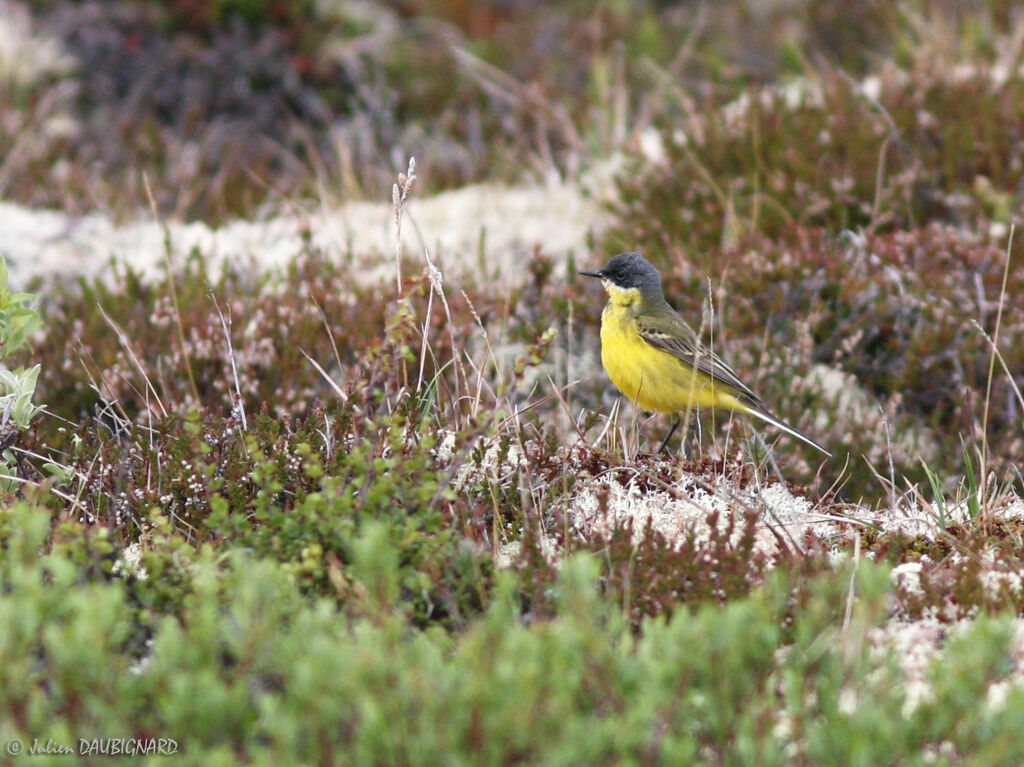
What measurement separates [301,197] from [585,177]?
8.29 ft

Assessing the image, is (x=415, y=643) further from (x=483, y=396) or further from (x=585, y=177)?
(x=585, y=177)

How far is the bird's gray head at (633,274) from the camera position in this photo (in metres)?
6.39

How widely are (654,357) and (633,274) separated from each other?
1.99 feet

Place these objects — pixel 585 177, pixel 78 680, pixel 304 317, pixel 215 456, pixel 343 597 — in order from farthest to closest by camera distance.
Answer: pixel 585 177
pixel 304 317
pixel 215 456
pixel 343 597
pixel 78 680

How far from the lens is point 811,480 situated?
6543 mm

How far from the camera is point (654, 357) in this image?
237 inches

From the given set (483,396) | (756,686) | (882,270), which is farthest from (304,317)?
(756,686)

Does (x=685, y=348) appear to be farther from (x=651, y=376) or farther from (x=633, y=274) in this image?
(x=633, y=274)

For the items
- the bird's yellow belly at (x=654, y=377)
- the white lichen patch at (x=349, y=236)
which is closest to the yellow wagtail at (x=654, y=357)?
the bird's yellow belly at (x=654, y=377)

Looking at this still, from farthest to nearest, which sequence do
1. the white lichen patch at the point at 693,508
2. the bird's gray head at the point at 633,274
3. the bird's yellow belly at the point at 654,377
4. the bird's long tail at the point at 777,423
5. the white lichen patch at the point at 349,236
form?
the white lichen patch at the point at 349,236 < the bird's gray head at the point at 633,274 < the bird's yellow belly at the point at 654,377 < the bird's long tail at the point at 777,423 < the white lichen patch at the point at 693,508

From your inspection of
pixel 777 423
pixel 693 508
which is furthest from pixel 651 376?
pixel 693 508

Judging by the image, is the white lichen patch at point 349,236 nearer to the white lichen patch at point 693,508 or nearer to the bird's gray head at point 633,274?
the bird's gray head at point 633,274

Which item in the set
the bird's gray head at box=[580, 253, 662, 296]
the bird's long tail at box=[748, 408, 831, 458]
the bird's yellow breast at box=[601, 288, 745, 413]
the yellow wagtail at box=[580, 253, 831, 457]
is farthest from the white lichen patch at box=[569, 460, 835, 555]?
the bird's gray head at box=[580, 253, 662, 296]

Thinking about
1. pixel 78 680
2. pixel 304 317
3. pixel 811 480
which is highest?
pixel 78 680
